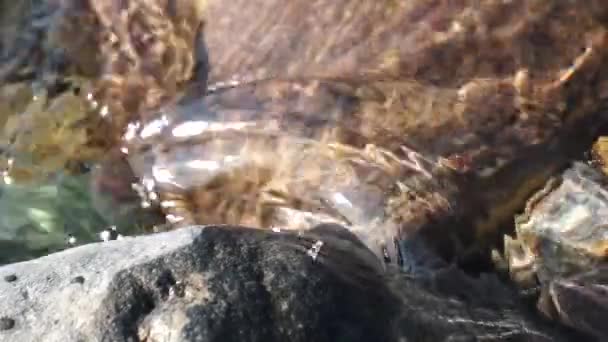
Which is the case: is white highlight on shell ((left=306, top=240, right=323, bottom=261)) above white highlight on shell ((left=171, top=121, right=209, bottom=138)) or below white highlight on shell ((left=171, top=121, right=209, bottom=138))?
below

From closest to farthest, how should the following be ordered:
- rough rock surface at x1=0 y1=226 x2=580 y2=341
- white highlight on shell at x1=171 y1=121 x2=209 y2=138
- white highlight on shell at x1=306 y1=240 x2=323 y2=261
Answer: rough rock surface at x1=0 y1=226 x2=580 y2=341 → white highlight on shell at x1=306 y1=240 x2=323 y2=261 → white highlight on shell at x1=171 y1=121 x2=209 y2=138

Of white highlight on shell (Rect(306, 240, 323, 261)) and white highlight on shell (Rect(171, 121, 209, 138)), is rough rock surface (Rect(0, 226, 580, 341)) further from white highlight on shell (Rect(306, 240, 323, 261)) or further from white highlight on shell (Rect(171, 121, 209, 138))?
white highlight on shell (Rect(171, 121, 209, 138))

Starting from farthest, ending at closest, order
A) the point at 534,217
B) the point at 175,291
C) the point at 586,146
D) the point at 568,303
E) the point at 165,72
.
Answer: the point at 165,72 → the point at 586,146 → the point at 534,217 → the point at 568,303 → the point at 175,291

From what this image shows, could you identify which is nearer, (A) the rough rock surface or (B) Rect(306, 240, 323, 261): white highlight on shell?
(A) the rough rock surface

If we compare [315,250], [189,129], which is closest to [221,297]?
[315,250]

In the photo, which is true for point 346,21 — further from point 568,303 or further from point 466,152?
point 568,303

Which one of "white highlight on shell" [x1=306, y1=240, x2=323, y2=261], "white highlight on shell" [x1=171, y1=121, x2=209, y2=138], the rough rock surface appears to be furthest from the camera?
"white highlight on shell" [x1=171, y1=121, x2=209, y2=138]

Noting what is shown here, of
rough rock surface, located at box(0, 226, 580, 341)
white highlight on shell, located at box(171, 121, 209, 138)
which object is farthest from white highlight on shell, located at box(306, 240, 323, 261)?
white highlight on shell, located at box(171, 121, 209, 138)

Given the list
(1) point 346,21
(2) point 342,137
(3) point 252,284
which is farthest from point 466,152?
(3) point 252,284

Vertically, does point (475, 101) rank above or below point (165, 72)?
below
